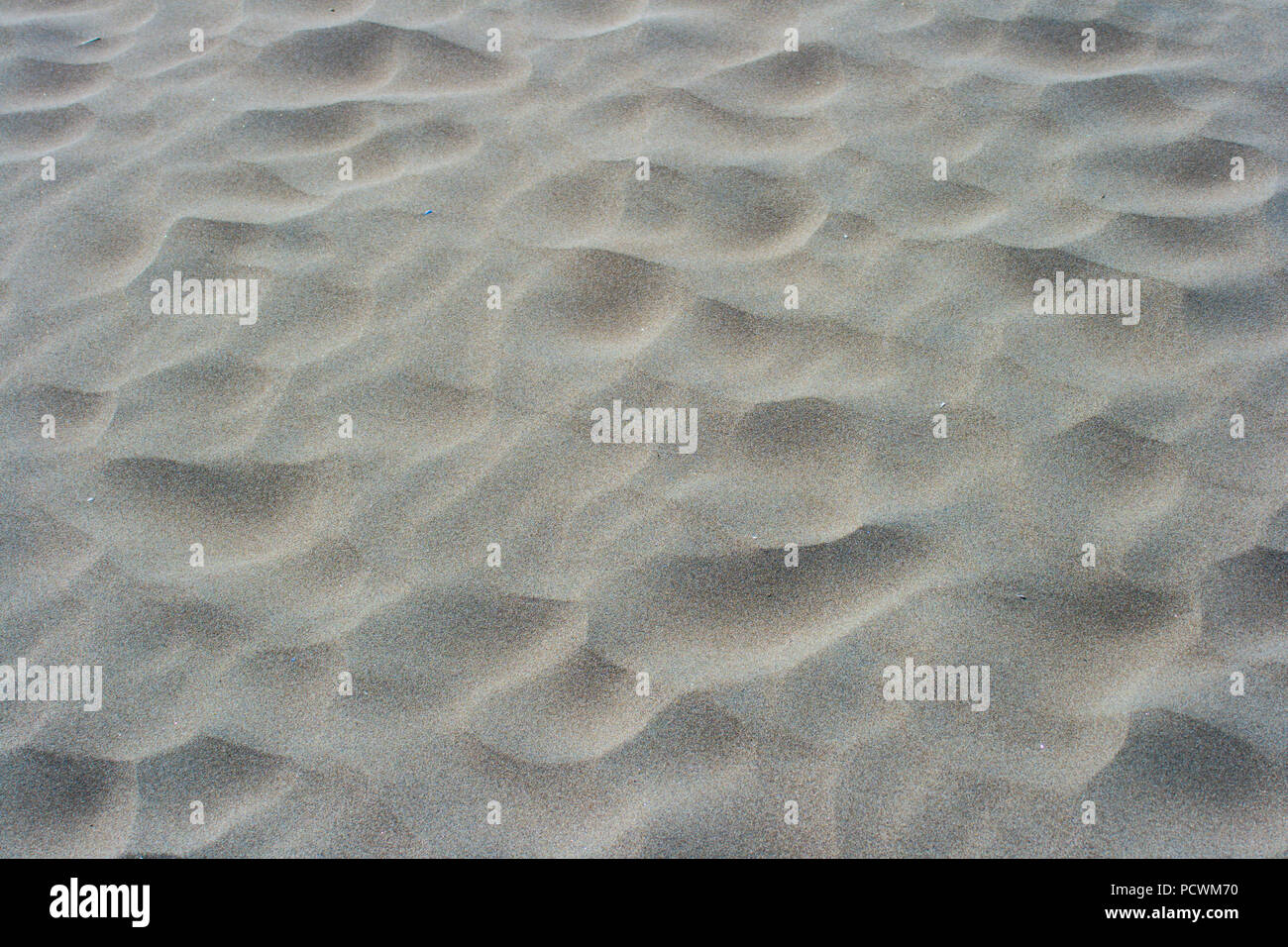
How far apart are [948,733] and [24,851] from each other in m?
1.37

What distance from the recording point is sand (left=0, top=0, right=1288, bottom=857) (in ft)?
4.70

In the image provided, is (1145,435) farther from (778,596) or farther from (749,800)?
(749,800)

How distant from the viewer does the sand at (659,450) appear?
143cm

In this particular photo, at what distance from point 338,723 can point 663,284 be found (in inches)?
41.7

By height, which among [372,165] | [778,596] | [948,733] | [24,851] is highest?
[372,165]

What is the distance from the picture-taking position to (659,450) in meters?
1.76

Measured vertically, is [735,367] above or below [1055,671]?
above

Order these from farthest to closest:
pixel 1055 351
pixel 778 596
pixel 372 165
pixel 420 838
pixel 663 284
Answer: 1. pixel 372 165
2. pixel 663 284
3. pixel 1055 351
4. pixel 778 596
5. pixel 420 838

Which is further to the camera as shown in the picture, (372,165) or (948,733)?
(372,165)

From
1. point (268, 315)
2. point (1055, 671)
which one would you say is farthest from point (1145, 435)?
point (268, 315)

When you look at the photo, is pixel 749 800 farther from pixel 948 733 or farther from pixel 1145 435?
pixel 1145 435

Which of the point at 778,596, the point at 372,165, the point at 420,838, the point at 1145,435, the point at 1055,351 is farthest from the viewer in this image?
the point at 372,165

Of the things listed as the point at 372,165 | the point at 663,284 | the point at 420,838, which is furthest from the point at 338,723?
the point at 372,165

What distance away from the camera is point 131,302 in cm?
204
